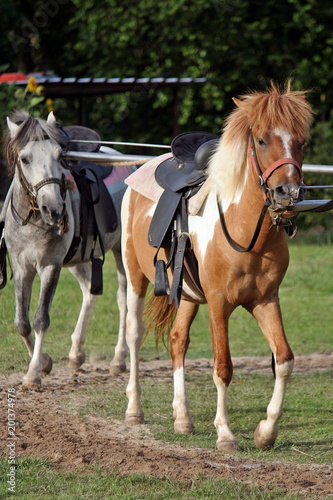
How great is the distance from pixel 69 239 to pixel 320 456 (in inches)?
123

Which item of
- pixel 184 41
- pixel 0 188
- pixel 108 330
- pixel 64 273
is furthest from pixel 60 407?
pixel 184 41

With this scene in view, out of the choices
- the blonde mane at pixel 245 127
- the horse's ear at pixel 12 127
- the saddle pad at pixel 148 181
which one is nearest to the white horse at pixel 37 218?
the horse's ear at pixel 12 127

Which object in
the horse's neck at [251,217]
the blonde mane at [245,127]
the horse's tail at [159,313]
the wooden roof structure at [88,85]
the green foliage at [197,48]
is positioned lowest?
the horse's tail at [159,313]

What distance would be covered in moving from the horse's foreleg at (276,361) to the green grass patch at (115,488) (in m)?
0.97

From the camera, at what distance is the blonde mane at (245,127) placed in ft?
15.6

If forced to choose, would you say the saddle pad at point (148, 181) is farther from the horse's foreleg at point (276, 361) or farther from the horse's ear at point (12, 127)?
the horse's foreleg at point (276, 361)

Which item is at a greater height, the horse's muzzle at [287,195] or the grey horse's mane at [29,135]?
the grey horse's mane at [29,135]

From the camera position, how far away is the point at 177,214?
5.72 metres

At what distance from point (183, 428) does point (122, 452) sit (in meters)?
A: 0.97

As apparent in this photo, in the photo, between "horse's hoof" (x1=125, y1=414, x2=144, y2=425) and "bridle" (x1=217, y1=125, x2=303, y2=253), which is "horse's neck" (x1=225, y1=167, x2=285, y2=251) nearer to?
"bridle" (x1=217, y1=125, x2=303, y2=253)

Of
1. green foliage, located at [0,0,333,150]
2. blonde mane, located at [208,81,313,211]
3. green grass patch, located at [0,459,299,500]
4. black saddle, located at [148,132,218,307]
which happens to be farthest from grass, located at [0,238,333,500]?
green foliage, located at [0,0,333,150]

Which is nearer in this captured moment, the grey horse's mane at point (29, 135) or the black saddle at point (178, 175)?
the black saddle at point (178, 175)

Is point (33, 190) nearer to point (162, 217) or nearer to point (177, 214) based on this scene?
point (162, 217)

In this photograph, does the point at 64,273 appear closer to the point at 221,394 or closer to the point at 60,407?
the point at 60,407
